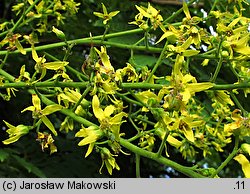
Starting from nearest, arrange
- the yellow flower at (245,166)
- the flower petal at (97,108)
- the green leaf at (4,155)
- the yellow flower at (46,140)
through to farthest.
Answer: the yellow flower at (245,166) < the flower petal at (97,108) < the yellow flower at (46,140) < the green leaf at (4,155)

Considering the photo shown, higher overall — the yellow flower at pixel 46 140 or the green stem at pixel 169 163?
the yellow flower at pixel 46 140

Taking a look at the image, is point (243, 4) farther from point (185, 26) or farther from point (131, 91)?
point (131, 91)

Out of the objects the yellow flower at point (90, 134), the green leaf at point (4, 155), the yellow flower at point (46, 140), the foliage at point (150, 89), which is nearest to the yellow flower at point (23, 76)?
the foliage at point (150, 89)

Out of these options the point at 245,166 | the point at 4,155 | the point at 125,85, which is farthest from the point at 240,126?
the point at 4,155

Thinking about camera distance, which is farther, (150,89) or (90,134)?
(150,89)

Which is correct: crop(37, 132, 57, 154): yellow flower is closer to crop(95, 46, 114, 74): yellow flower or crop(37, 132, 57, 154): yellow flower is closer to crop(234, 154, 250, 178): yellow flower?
crop(95, 46, 114, 74): yellow flower

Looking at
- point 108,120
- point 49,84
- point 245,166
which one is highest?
point 49,84

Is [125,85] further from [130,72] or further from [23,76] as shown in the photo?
[23,76]

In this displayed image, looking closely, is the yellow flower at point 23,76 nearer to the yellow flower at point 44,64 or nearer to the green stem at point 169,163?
the yellow flower at point 44,64

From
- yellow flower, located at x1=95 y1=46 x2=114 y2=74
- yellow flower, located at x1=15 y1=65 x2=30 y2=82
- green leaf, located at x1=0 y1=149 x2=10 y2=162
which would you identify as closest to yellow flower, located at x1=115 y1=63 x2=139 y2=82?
yellow flower, located at x1=95 y1=46 x2=114 y2=74

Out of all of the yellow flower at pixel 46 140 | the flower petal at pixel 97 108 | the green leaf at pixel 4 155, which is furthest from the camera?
the green leaf at pixel 4 155

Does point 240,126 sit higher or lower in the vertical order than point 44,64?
lower

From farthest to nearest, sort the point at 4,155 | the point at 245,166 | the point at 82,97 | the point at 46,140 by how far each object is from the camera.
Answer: the point at 4,155, the point at 46,140, the point at 82,97, the point at 245,166

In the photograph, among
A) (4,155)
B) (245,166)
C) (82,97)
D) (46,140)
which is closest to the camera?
(245,166)
